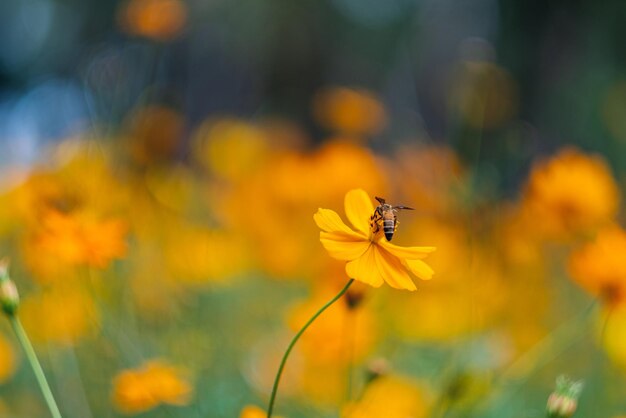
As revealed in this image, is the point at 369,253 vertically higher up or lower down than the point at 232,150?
lower down

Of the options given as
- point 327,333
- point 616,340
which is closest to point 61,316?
point 327,333

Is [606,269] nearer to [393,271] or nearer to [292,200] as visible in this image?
[393,271]

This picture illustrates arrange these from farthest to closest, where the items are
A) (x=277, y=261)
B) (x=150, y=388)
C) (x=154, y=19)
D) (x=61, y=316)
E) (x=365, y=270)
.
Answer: (x=277, y=261) < (x=154, y=19) < (x=61, y=316) < (x=150, y=388) < (x=365, y=270)

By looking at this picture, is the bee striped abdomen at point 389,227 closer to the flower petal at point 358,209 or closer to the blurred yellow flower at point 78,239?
the flower petal at point 358,209

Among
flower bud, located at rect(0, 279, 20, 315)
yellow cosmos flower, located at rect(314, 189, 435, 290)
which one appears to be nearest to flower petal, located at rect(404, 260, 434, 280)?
yellow cosmos flower, located at rect(314, 189, 435, 290)

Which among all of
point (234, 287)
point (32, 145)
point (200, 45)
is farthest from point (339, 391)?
point (200, 45)

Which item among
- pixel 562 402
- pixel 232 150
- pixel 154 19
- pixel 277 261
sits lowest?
pixel 562 402

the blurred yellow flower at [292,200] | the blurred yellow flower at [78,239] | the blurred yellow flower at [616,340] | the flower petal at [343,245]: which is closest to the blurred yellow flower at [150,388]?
the blurred yellow flower at [78,239]
